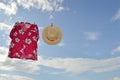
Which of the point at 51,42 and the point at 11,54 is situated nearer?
the point at 11,54

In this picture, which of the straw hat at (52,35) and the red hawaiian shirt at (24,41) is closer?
the red hawaiian shirt at (24,41)

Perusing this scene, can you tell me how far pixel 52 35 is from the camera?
1661 centimetres

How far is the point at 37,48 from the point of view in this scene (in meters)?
15.9

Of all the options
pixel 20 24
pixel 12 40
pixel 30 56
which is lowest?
pixel 30 56

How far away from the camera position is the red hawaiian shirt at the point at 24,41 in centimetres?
1552

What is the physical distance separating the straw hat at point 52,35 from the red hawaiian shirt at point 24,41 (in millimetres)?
627

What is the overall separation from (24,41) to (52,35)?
82.4 inches

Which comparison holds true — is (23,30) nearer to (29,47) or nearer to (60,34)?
(29,47)

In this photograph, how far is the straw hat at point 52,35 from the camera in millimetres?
16281

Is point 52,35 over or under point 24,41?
over

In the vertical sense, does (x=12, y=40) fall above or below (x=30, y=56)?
above

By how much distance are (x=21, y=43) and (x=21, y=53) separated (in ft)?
2.23

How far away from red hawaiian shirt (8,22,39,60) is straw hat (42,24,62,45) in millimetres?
627

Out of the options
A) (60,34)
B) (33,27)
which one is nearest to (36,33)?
(33,27)
